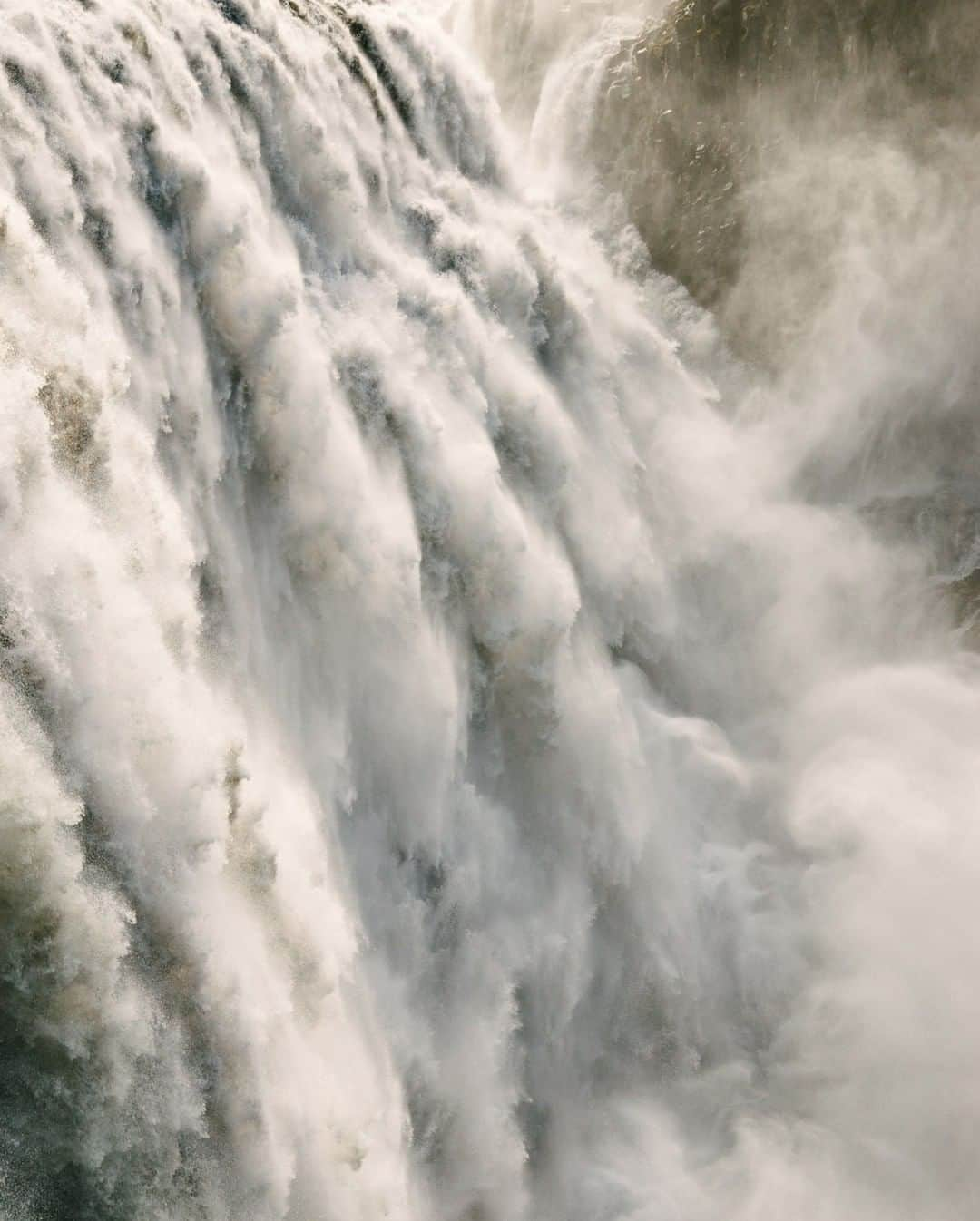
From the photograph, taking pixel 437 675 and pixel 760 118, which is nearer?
pixel 437 675

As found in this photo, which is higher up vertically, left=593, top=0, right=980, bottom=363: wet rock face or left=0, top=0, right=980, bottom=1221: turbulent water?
left=593, top=0, right=980, bottom=363: wet rock face

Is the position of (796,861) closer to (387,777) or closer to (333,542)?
(387,777)

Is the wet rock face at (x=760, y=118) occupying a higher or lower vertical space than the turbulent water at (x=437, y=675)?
higher

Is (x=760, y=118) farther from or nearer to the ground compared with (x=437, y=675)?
farther from the ground

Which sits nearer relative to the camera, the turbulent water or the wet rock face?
the turbulent water

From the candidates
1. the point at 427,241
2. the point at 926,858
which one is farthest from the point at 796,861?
the point at 427,241
